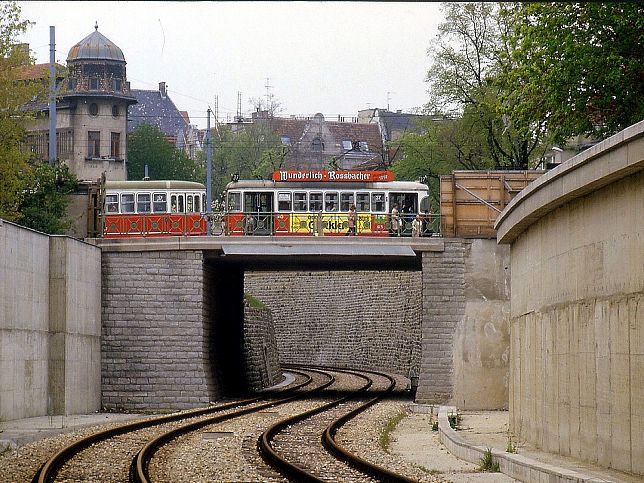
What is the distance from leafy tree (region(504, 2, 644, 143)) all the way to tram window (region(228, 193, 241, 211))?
12969mm

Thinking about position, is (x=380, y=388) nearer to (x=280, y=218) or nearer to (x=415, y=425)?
(x=280, y=218)

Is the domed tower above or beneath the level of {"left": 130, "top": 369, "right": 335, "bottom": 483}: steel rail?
above

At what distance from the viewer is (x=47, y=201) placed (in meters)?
38.8

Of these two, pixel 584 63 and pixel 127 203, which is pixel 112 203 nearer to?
pixel 127 203

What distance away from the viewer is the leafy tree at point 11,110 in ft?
120

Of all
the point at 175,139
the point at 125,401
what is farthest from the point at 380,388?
the point at 175,139

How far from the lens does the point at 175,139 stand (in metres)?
112

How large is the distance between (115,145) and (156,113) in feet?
93.3

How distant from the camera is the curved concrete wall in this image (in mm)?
13539

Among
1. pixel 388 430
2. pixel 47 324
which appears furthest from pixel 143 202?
pixel 388 430

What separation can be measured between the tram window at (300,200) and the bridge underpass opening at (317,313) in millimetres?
2063

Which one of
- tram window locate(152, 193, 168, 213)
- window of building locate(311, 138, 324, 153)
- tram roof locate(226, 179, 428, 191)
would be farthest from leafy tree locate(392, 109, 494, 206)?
window of building locate(311, 138, 324, 153)

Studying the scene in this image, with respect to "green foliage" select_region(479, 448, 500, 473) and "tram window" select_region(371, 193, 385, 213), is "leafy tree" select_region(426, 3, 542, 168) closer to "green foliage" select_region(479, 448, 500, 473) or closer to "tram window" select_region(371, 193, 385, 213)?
"tram window" select_region(371, 193, 385, 213)

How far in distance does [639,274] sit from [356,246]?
20648 millimetres
